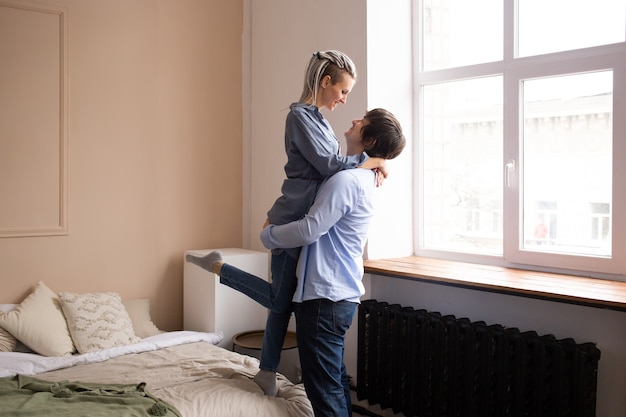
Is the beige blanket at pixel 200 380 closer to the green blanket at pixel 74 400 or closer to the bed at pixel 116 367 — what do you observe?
the bed at pixel 116 367

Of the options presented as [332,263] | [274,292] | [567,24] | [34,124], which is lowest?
[274,292]

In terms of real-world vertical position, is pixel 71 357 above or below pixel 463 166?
below

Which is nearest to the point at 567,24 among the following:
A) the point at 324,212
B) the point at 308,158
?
the point at 308,158

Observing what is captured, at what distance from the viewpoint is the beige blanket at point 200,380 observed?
2.51 meters

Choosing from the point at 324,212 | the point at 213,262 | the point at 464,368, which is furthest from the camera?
the point at 464,368

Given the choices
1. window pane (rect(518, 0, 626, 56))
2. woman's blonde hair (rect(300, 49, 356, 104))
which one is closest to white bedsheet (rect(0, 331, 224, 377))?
woman's blonde hair (rect(300, 49, 356, 104))

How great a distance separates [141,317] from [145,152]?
36.5 inches

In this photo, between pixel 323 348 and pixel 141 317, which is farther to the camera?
pixel 141 317

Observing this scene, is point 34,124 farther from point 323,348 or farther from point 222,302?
point 323,348

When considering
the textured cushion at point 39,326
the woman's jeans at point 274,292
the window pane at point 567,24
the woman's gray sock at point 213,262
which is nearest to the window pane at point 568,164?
the window pane at point 567,24

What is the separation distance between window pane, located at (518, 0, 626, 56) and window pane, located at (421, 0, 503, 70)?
0.49 ft

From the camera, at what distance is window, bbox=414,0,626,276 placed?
281cm

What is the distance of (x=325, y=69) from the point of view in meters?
2.35

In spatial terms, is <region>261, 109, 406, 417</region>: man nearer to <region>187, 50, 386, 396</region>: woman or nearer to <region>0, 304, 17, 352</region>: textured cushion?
<region>187, 50, 386, 396</region>: woman
